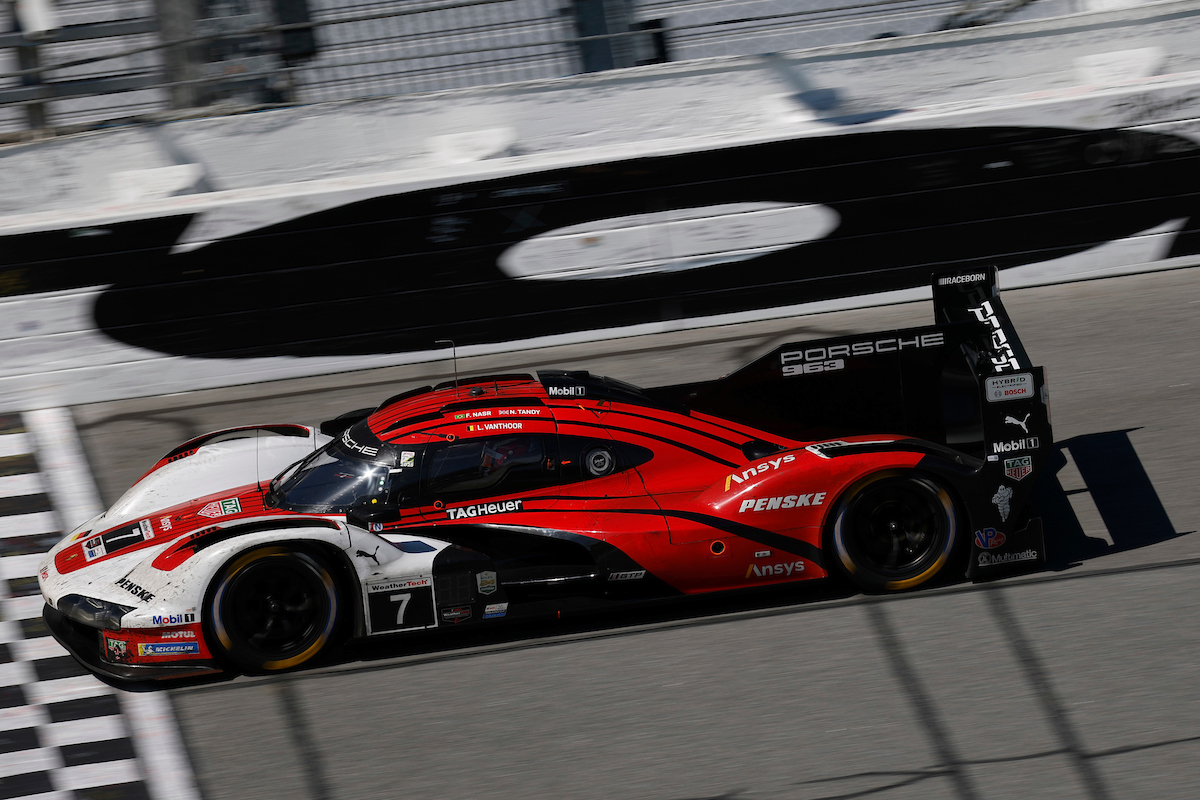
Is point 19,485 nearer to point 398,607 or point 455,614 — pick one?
point 398,607

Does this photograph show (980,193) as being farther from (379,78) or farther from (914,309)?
(379,78)

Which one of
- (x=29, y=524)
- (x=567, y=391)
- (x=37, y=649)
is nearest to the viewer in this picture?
(x=567, y=391)

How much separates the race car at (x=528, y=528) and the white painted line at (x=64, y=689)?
0.37 meters

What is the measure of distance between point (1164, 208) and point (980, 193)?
60.2 inches

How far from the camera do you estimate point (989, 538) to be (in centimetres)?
555

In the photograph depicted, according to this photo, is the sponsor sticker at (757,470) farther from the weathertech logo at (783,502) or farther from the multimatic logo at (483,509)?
the multimatic logo at (483,509)

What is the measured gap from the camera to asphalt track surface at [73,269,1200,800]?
4426mm

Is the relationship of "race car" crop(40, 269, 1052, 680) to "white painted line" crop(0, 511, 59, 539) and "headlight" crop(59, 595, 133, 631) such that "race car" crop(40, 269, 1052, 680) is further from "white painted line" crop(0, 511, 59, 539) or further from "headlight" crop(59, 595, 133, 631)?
"white painted line" crop(0, 511, 59, 539)

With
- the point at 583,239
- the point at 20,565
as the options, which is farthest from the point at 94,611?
the point at 583,239

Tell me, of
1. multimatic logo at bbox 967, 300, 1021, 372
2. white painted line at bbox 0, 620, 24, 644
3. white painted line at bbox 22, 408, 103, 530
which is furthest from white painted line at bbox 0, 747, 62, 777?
multimatic logo at bbox 967, 300, 1021, 372

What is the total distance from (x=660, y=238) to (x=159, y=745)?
19.0ft

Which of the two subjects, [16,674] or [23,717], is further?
[16,674]

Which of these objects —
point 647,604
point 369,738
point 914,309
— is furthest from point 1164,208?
point 369,738

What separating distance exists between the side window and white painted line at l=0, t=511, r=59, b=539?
3.31m
